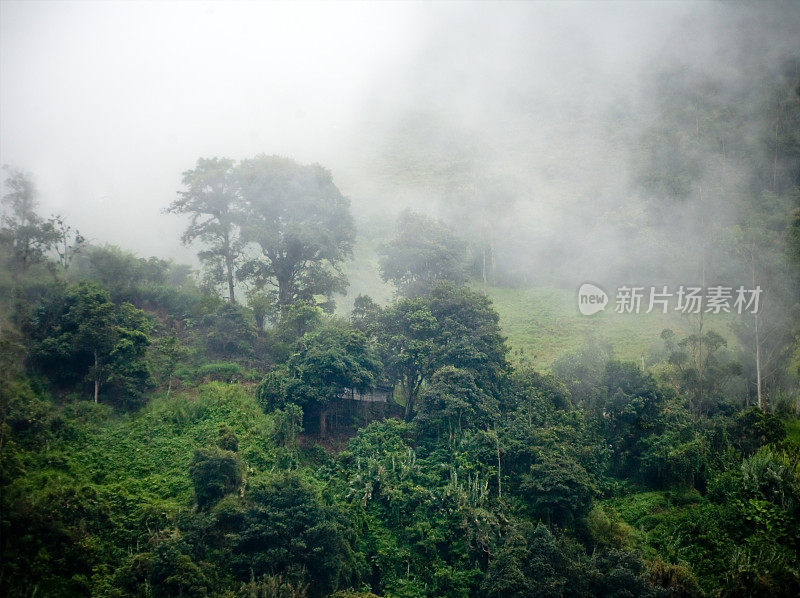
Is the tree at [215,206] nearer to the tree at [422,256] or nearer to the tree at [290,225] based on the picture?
the tree at [290,225]

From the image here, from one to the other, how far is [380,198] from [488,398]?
A: 2549 cm

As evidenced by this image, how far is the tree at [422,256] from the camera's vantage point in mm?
27094

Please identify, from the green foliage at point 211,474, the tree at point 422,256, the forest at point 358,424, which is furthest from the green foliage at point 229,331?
the green foliage at point 211,474

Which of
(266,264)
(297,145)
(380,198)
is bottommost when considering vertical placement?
(266,264)

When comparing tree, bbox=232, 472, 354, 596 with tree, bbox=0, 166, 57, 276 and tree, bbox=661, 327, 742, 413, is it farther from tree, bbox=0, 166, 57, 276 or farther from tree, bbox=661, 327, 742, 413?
tree, bbox=0, 166, 57, 276

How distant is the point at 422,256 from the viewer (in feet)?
88.3

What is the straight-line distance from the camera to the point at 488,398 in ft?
66.1

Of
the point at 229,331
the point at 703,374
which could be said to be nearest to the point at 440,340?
the point at 229,331

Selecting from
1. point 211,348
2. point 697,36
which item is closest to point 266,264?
point 211,348

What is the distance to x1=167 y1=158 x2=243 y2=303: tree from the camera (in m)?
26.9

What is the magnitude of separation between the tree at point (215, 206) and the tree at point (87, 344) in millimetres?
7659

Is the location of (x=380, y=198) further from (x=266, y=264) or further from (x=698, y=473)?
(x=698, y=473)

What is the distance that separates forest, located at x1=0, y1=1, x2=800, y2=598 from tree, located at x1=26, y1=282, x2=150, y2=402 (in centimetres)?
8

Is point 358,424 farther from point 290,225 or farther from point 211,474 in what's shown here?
point 290,225
